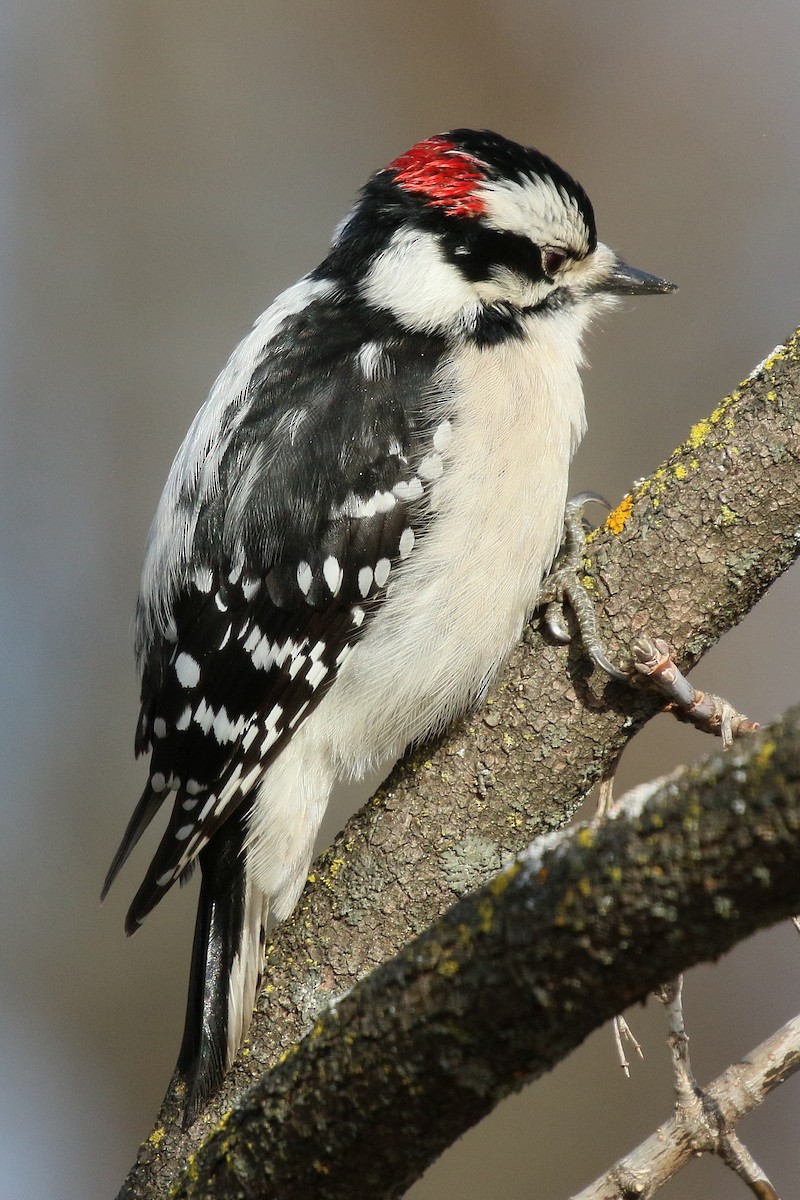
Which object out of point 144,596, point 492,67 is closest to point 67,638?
point 144,596

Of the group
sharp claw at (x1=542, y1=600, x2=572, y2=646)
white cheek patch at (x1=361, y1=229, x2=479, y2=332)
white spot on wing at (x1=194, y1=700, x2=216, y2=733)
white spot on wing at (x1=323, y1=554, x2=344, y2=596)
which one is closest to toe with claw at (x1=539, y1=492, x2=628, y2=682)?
sharp claw at (x1=542, y1=600, x2=572, y2=646)

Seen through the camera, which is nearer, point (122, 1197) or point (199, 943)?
point (122, 1197)

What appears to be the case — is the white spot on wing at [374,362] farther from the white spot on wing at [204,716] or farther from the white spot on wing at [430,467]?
the white spot on wing at [204,716]

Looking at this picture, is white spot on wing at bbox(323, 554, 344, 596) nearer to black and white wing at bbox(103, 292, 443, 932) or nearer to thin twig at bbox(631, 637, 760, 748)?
black and white wing at bbox(103, 292, 443, 932)

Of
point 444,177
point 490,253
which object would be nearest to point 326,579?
point 490,253

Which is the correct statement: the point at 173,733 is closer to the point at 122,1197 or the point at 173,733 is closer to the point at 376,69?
the point at 122,1197

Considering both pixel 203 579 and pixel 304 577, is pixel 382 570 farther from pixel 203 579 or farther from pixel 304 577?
pixel 203 579

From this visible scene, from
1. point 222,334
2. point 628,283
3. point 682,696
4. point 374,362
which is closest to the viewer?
point 682,696
